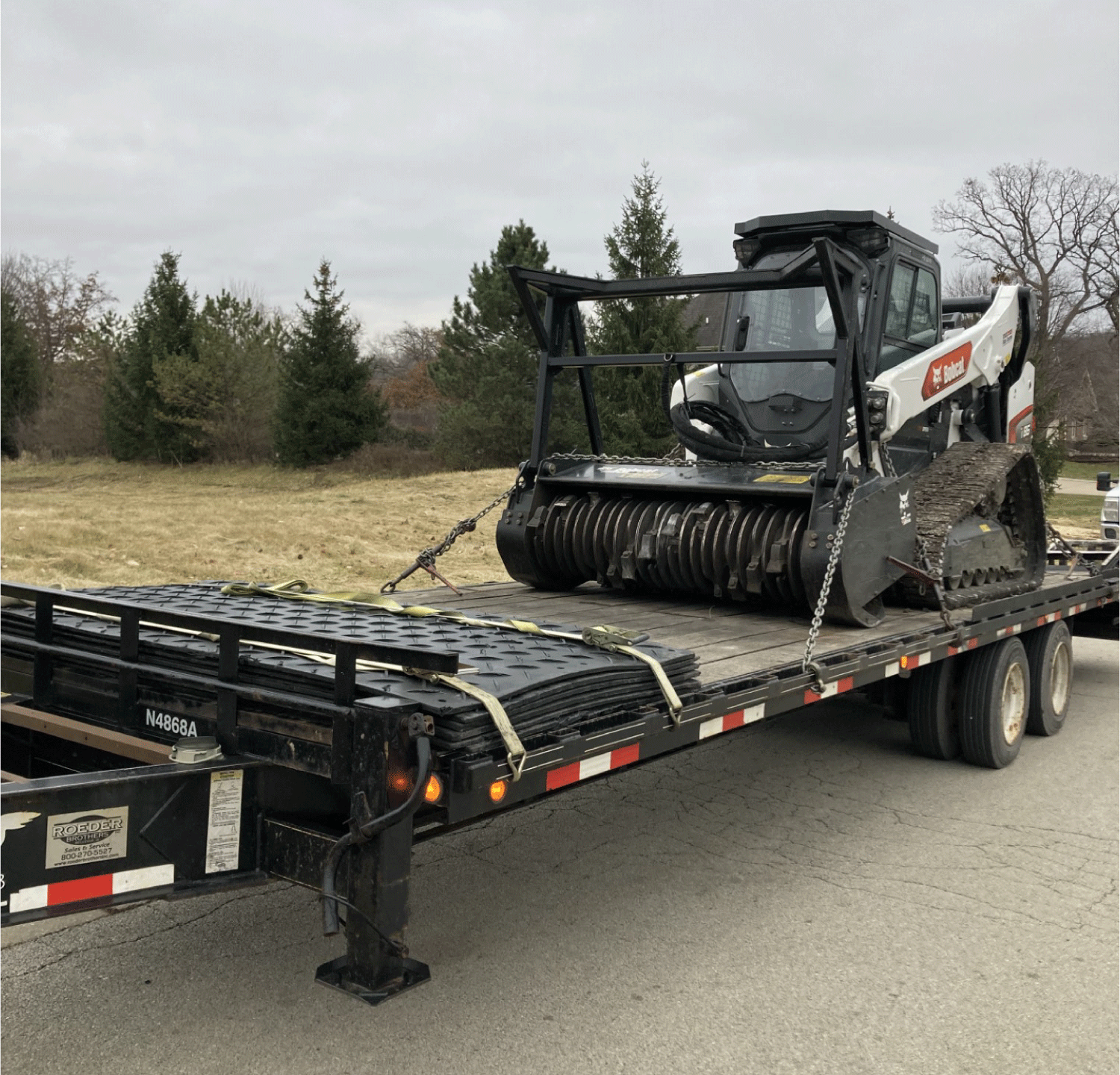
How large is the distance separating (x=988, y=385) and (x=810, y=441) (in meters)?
2.11

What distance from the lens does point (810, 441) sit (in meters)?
6.93

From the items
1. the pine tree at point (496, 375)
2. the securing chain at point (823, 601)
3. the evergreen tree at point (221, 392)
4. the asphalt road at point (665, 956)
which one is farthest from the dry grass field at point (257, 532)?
the securing chain at point (823, 601)

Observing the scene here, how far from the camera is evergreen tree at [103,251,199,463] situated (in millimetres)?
37219

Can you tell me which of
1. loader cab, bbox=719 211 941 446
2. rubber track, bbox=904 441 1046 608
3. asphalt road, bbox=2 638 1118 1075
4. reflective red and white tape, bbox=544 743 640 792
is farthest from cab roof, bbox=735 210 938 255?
reflective red and white tape, bbox=544 743 640 792

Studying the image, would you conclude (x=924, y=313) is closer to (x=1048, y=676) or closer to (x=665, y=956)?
(x=1048, y=676)

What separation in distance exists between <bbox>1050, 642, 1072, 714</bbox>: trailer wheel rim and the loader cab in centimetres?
236

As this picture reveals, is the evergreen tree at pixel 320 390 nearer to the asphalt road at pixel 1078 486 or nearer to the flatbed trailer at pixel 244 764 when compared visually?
the asphalt road at pixel 1078 486

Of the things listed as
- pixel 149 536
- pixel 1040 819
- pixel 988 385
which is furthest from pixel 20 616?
pixel 149 536

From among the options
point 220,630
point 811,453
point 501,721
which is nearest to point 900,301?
point 811,453

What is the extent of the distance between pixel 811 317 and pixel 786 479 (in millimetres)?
1682

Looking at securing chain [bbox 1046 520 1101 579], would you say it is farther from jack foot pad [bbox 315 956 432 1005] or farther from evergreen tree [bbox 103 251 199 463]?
evergreen tree [bbox 103 251 199 463]

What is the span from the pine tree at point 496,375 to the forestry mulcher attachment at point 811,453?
23758 millimetres

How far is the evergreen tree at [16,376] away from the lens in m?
41.8

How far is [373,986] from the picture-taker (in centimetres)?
292
